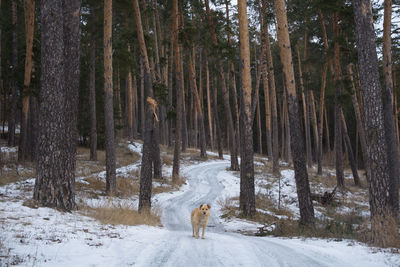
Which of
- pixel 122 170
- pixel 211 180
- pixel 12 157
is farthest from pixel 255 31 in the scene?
pixel 12 157

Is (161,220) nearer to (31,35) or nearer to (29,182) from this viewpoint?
(29,182)

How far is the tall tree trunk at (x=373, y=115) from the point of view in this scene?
7.51m

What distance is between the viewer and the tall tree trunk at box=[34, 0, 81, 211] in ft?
26.0

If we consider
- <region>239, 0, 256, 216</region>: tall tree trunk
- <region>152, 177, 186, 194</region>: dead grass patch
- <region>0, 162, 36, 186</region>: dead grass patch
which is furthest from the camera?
<region>152, 177, 186, 194</region>: dead grass patch

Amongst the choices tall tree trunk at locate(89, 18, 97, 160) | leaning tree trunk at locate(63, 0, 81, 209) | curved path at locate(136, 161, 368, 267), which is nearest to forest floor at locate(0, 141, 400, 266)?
curved path at locate(136, 161, 368, 267)

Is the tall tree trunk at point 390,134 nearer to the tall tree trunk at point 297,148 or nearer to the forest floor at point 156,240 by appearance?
the forest floor at point 156,240

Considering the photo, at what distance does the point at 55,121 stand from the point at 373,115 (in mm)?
7987

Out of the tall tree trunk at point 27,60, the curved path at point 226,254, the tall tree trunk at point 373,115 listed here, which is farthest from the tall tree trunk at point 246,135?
the tall tree trunk at point 27,60

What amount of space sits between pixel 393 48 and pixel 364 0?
55.7 ft

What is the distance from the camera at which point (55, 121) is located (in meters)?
8.02

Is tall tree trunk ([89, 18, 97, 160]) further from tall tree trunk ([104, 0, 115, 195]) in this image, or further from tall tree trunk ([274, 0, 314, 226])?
tall tree trunk ([274, 0, 314, 226])

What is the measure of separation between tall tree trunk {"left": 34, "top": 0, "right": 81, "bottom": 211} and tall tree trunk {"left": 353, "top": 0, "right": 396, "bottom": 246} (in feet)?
25.3

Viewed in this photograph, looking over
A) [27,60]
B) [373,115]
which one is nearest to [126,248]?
[373,115]

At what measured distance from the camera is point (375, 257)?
5.32m
